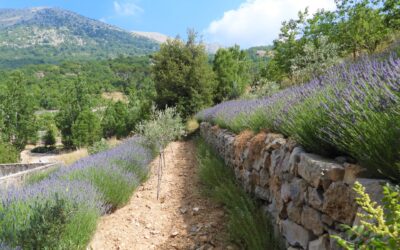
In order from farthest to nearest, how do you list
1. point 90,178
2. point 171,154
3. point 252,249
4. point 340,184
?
point 171,154 < point 90,178 < point 252,249 < point 340,184

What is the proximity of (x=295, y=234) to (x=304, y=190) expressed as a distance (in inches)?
Result: 15.0

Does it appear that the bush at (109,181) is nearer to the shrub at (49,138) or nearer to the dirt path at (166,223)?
the dirt path at (166,223)

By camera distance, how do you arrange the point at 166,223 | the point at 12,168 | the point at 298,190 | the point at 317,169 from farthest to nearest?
→ the point at 12,168
the point at 166,223
the point at 298,190
the point at 317,169

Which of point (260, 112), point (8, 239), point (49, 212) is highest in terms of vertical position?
point (260, 112)

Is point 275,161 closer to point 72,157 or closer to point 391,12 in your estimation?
point 391,12

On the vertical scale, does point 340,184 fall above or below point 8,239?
above

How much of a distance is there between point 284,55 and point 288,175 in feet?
48.2

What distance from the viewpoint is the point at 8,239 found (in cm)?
290

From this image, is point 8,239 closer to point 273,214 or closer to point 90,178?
point 90,178

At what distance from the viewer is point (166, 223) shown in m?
4.63

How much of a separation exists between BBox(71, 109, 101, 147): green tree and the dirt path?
116 feet

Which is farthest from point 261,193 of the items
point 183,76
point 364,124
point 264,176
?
point 183,76

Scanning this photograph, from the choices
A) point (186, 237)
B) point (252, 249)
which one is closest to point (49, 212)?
point (186, 237)

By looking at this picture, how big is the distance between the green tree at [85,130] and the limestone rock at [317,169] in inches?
1542
